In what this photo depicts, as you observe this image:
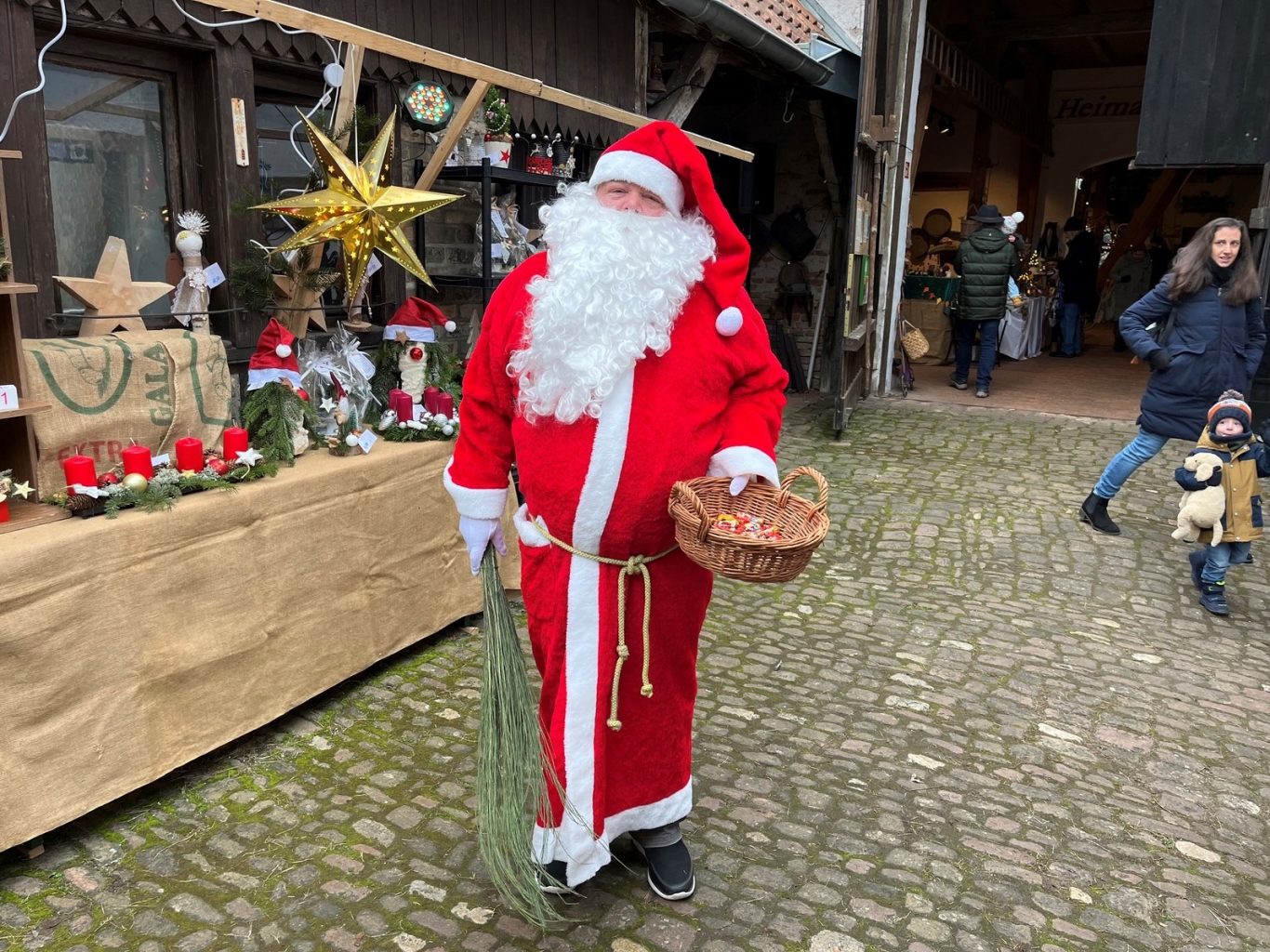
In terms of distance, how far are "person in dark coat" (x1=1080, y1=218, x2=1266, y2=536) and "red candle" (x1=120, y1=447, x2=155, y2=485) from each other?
495cm

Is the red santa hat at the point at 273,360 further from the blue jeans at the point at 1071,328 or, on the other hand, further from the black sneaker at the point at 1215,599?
the blue jeans at the point at 1071,328

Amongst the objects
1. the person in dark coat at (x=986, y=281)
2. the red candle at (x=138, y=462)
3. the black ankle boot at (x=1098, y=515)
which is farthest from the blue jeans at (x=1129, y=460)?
the red candle at (x=138, y=462)

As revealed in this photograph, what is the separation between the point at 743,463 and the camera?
95.0 inches

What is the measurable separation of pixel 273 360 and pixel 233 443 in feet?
1.29

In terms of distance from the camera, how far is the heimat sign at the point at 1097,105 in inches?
642

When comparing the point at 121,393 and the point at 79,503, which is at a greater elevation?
the point at 121,393

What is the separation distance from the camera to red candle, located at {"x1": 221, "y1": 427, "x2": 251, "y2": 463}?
3193 mm

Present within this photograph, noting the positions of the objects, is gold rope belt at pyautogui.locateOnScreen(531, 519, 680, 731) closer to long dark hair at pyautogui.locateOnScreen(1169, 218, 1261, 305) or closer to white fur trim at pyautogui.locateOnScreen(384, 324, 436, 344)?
white fur trim at pyautogui.locateOnScreen(384, 324, 436, 344)

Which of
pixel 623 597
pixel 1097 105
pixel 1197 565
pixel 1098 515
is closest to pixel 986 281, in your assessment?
pixel 1098 515

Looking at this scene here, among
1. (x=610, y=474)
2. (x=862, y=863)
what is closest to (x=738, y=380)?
(x=610, y=474)

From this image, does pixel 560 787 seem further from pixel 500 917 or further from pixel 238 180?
pixel 238 180

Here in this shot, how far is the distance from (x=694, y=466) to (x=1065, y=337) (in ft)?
37.4

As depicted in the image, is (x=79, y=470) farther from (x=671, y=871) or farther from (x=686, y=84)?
(x=686, y=84)

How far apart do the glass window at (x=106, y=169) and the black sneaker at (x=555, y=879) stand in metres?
2.54
